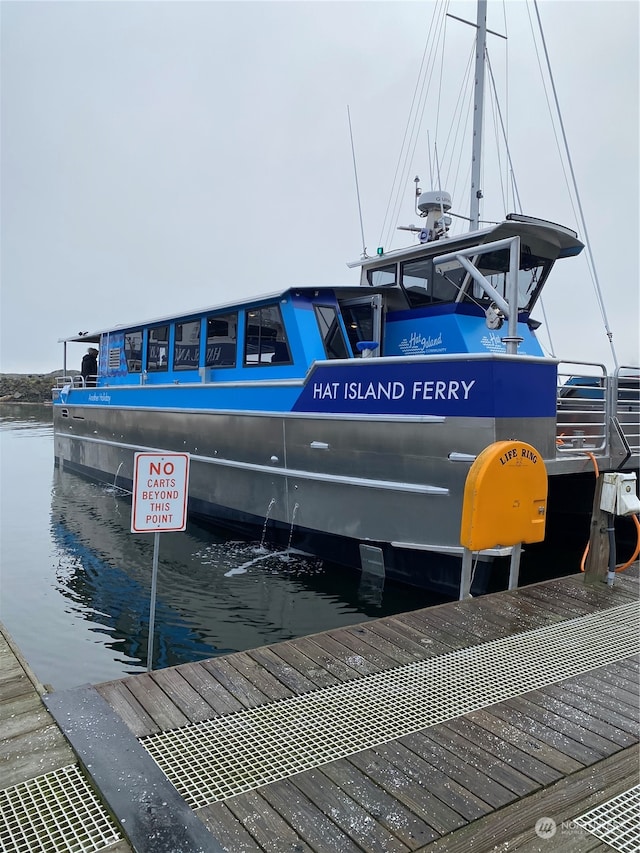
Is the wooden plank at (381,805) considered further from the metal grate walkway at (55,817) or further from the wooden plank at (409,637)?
the wooden plank at (409,637)

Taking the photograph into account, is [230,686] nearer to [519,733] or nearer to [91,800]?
[91,800]

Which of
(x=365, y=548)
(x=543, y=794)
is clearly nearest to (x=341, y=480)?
(x=365, y=548)

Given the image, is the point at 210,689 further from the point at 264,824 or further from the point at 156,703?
the point at 264,824

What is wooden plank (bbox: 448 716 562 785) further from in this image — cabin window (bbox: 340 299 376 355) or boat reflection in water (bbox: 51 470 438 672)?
cabin window (bbox: 340 299 376 355)

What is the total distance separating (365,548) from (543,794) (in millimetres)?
3987

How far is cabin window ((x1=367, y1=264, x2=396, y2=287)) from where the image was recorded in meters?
8.00

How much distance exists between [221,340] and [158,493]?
200 inches

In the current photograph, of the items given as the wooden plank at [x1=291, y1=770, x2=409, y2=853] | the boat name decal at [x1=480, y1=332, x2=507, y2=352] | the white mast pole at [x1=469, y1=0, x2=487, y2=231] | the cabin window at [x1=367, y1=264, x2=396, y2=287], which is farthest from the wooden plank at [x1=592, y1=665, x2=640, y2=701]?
the white mast pole at [x1=469, y1=0, x2=487, y2=231]

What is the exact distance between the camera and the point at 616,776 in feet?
8.14

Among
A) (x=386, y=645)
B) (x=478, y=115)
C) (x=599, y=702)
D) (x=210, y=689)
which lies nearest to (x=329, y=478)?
(x=386, y=645)

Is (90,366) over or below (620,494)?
over

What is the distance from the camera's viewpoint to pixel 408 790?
236 cm

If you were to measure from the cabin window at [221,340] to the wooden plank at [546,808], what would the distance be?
667 cm

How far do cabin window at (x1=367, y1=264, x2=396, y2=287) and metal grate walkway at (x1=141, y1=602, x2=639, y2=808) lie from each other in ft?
16.9
